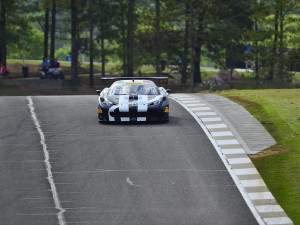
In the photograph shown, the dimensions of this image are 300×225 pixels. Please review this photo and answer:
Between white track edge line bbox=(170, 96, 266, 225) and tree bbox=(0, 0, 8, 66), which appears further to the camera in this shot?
tree bbox=(0, 0, 8, 66)

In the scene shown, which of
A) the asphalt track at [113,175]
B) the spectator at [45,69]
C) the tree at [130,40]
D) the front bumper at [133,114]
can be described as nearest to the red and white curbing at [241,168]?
the asphalt track at [113,175]

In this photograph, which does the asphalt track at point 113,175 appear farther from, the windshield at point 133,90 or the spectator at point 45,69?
the spectator at point 45,69

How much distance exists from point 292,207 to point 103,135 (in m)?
7.36

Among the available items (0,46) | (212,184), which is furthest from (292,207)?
(0,46)

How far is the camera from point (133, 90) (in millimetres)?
21828

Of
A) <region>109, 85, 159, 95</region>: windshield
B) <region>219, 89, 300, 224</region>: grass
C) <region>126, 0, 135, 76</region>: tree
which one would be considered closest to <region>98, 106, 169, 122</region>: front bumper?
<region>109, 85, 159, 95</region>: windshield

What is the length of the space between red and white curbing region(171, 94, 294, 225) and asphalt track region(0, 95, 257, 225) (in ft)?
0.80

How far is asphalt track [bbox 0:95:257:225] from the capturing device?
1316 cm

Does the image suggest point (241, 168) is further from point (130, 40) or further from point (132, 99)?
point (130, 40)

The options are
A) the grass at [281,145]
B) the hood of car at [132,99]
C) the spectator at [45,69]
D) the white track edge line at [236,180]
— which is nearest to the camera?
the white track edge line at [236,180]

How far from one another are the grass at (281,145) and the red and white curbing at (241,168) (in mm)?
332

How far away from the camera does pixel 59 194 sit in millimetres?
14391

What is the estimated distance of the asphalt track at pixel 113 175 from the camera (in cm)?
1316

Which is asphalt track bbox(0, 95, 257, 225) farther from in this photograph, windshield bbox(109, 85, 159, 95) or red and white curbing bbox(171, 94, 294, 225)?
windshield bbox(109, 85, 159, 95)
